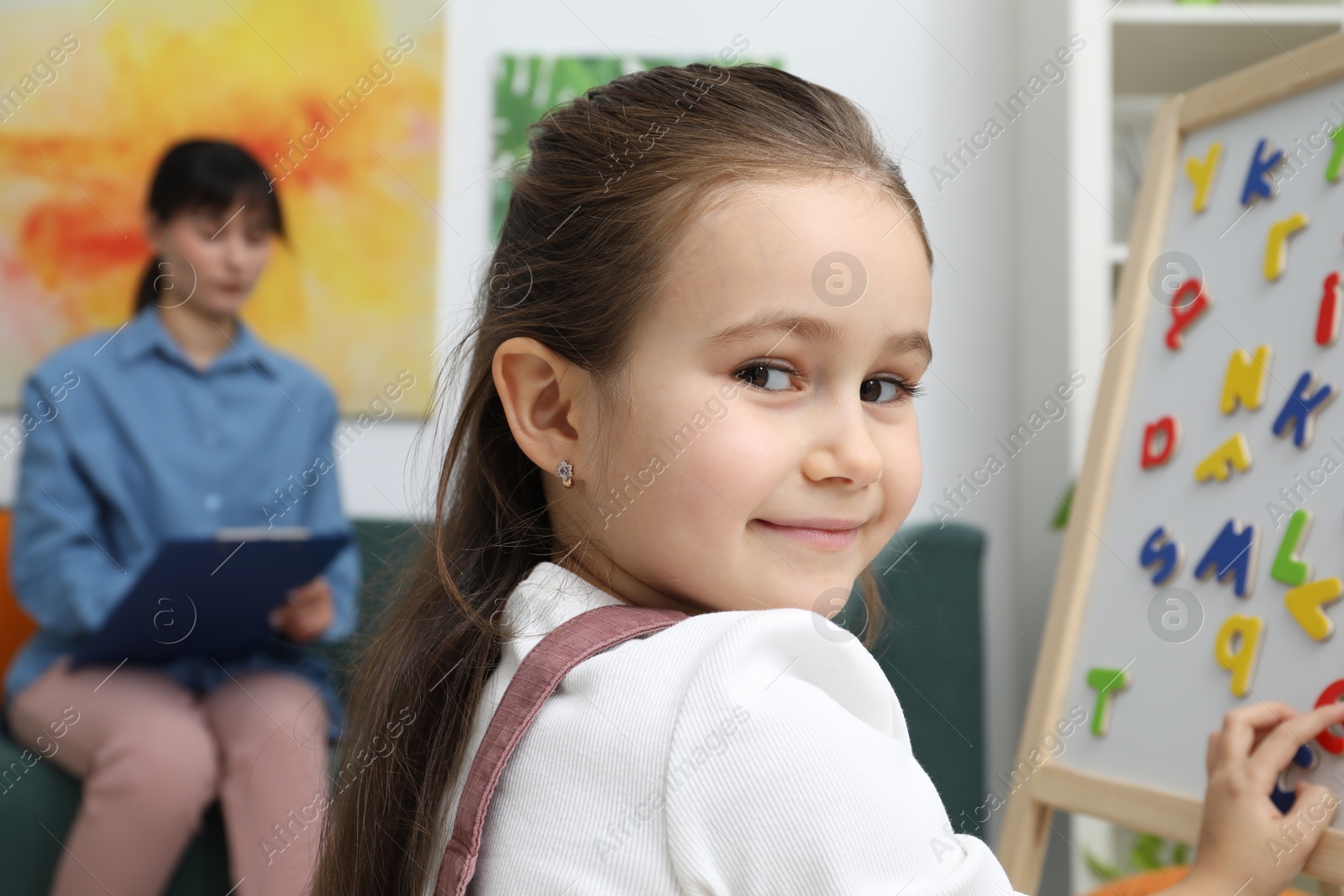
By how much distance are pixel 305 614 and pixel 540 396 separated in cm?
108

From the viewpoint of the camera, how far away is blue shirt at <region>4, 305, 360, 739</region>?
154cm

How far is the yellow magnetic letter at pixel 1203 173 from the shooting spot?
1.07 m

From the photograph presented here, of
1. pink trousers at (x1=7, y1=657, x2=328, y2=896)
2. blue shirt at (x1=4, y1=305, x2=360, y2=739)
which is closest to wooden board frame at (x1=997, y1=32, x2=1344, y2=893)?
pink trousers at (x1=7, y1=657, x2=328, y2=896)

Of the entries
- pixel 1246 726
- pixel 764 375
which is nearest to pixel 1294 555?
pixel 1246 726

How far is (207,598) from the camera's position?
53.4 inches

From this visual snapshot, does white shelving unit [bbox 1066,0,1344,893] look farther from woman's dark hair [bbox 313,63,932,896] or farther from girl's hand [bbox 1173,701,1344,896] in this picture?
woman's dark hair [bbox 313,63,932,896]

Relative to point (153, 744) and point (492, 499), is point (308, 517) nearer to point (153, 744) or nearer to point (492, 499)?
point (153, 744)

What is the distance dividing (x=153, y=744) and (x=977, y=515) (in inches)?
56.0

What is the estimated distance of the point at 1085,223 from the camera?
179cm

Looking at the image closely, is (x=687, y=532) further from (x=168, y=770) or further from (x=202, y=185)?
(x=202, y=185)

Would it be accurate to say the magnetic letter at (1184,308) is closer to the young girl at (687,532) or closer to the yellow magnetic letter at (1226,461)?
the yellow magnetic letter at (1226,461)

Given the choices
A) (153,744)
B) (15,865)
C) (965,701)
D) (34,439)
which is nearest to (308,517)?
(34,439)

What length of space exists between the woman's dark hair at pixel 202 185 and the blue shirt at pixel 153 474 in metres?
0.18

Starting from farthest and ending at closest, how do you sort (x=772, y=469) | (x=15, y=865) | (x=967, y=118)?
(x=967, y=118) → (x=15, y=865) → (x=772, y=469)
